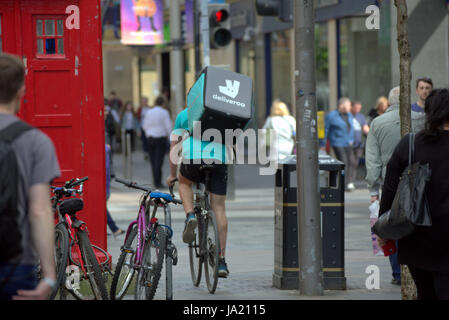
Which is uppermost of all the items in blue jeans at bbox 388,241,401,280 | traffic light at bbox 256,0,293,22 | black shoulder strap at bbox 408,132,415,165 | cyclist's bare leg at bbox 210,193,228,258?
traffic light at bbox 256,0,293,22

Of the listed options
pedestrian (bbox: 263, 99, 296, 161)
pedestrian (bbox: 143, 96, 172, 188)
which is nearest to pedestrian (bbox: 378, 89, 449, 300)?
pedestrian (bbox: 263, 99, 296, 161)

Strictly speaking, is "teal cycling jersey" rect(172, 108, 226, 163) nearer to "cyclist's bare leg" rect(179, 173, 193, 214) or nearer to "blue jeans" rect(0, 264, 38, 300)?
"cyclist's bare leg" rect(179, 173, 193, 214)

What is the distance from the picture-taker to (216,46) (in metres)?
16.0

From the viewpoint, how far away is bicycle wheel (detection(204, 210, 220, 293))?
7.93m

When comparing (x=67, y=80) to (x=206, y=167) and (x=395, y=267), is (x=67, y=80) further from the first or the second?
(x=395, y=267)

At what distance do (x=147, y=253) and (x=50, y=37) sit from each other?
2.42 meters

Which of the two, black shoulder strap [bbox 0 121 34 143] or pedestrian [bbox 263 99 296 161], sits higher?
black shoulder strap [bbox 0 121 34 143]

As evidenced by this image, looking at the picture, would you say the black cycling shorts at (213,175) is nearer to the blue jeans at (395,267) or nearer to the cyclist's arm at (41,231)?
the blue jeans at (395,267)

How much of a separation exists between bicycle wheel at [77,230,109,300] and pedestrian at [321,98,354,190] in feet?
36.7

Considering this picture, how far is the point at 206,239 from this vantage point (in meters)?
8.27

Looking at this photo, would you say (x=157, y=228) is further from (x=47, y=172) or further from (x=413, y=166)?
(x=47, y=172)

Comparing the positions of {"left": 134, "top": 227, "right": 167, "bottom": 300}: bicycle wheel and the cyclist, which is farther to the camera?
the cyclist

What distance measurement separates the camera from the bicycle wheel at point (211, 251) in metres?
7.93
